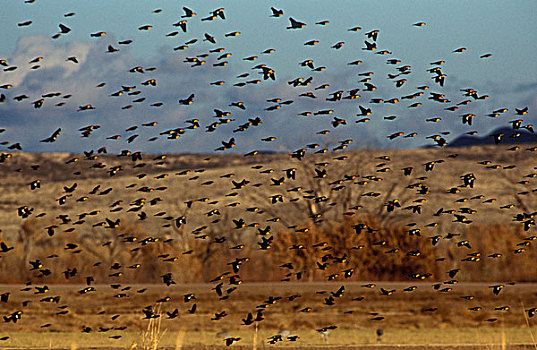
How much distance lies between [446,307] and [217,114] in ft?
62.9

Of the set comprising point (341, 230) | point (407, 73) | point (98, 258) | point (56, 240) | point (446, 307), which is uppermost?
point (407, 73)

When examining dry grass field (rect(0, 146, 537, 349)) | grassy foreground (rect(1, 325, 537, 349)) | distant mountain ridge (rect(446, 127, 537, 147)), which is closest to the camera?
dry grass field (rect(0, 146, 537, 349))

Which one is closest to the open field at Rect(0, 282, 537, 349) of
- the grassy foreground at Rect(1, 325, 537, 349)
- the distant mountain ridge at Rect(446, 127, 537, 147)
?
the grassy foreground at Rect(1, 325, 537, 349)

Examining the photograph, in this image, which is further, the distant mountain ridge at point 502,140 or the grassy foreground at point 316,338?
the distant mountain ridge at point 502,140

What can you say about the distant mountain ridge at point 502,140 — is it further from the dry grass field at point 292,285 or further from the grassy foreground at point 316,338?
the grassy foreground at point 316,338

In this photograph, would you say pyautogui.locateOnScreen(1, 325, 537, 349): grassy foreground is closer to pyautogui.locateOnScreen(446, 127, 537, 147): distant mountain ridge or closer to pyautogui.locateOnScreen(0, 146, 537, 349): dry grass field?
pyautogui.locateOnScreen(0, 146, 537, 349): dry grass field

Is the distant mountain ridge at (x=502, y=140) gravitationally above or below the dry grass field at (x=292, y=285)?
below

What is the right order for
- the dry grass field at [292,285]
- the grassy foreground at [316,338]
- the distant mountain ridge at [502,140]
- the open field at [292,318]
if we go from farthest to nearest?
the distant mountain ridge at [502,140]
the open field at [292,318]
the grassy foreground at [316,338]
the dry grass field at [292,285]

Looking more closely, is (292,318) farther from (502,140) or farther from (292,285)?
→ (502,140)

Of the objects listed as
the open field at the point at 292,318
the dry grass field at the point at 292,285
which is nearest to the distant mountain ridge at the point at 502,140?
the dry grass field at the point at 292,285

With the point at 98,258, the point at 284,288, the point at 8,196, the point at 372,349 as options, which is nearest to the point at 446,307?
the point at 284,288

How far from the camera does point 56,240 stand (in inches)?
2817

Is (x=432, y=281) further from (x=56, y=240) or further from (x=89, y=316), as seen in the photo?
(x=56, y=240)

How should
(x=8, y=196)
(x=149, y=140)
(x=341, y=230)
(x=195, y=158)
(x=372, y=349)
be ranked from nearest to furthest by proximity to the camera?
(x=149, y=140) → (x=372, y=349) → (x=341, y=230) → (x=8, y=196) → (x=195, y=158)
